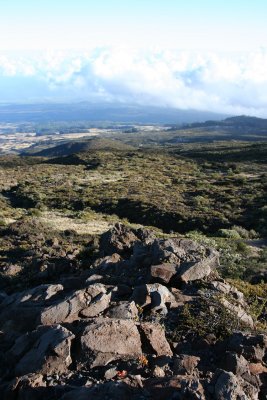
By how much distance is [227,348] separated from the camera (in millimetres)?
8555

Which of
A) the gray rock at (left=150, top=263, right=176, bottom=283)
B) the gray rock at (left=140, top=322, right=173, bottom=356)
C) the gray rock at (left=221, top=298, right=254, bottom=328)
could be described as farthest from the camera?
the gray rock at (left=150, top=263, right=176, bottom=283)

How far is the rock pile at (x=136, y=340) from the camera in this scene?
22.8 ft

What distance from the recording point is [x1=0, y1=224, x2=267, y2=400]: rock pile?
6.95 m

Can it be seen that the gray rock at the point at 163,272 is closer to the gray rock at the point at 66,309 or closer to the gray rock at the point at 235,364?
the gray rock at the point at 66,309

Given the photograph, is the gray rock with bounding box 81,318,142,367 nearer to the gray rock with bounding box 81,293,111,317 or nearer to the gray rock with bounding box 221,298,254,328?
the gray rock with bounding box 81,293,111,317

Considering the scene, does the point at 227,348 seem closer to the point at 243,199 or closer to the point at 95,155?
the point at 243,199

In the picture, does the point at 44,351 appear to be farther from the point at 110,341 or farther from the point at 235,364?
the point at 235,364

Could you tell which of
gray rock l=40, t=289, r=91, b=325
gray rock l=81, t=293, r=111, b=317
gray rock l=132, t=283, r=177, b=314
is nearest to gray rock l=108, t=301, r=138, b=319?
gray rock l=81, t=293, r=111, b=317

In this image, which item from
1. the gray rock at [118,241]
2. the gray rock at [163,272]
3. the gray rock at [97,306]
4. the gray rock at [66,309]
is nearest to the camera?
the gray rock at [66,309]

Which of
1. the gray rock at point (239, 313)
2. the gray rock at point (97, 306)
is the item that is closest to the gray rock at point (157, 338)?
the gray rock at point (97, 306)

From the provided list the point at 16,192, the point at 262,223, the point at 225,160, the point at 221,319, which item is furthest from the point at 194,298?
the point at 225,160

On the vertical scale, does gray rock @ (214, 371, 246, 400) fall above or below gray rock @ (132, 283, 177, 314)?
above

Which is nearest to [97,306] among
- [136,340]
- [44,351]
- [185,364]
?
[136,340]

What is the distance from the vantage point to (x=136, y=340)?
8438 millimetres
